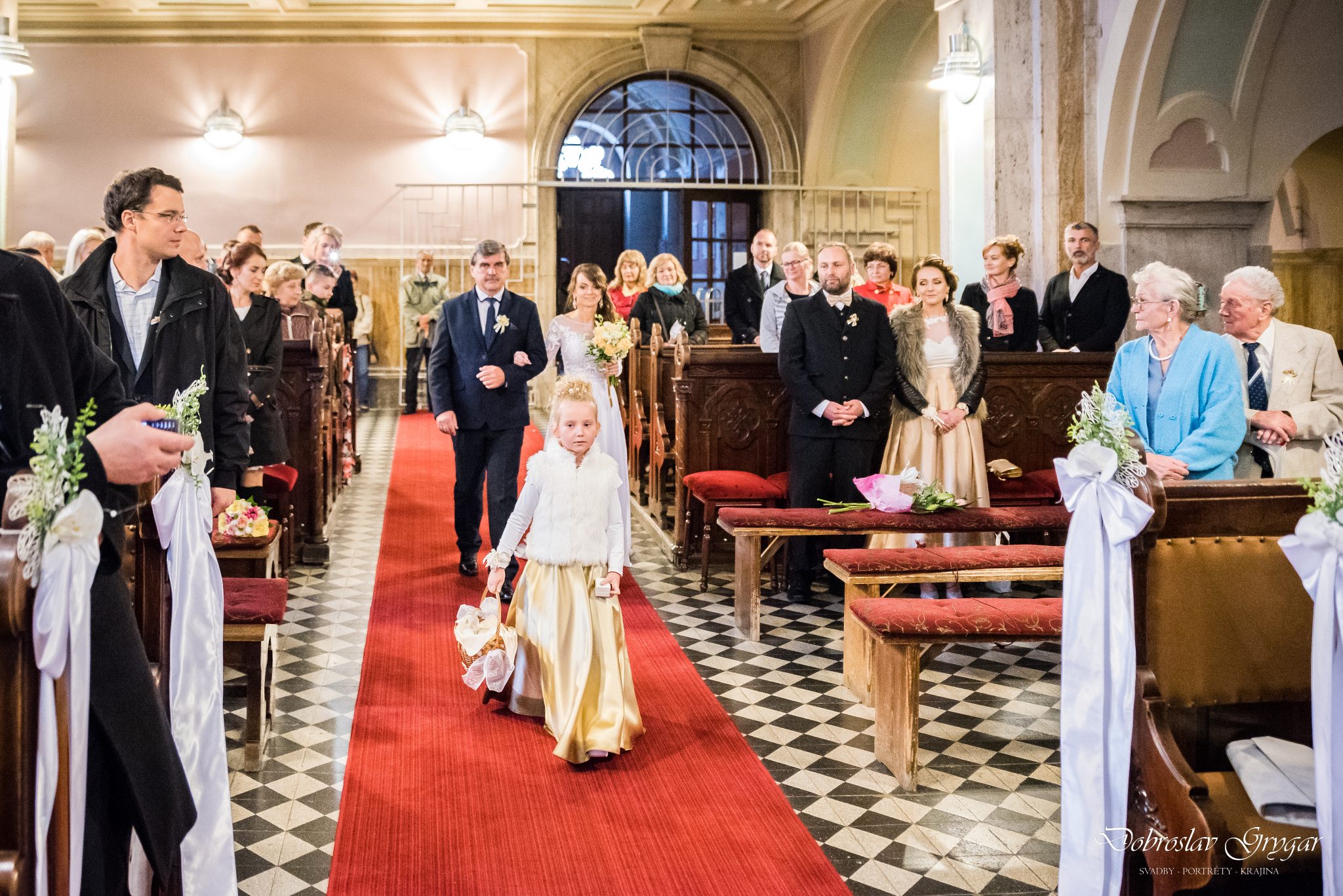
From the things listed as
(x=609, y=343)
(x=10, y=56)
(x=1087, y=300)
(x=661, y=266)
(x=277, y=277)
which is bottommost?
(x=609, y=343)

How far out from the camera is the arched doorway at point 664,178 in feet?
49.5

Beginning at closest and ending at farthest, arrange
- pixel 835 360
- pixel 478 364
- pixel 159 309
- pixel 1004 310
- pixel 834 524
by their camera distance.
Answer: pixel 159 309
pixel 834 524
pixel 835 360
pixel 478 364
pixel 1004 310

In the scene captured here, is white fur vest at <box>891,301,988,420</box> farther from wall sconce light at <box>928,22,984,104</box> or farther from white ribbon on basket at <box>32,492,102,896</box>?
white ribbon on basket at <box>32,492,102,896</box>

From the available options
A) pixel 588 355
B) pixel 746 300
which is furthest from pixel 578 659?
pixel 746 300

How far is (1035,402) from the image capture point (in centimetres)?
709

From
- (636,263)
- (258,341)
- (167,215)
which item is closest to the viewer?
(167,215)

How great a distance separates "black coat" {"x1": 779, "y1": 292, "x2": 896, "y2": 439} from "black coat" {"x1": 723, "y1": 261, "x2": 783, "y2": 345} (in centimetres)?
298

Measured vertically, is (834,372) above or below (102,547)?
above

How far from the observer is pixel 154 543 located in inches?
110

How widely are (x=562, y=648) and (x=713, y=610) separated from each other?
2106 mm

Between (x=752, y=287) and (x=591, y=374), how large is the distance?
9.15 feet

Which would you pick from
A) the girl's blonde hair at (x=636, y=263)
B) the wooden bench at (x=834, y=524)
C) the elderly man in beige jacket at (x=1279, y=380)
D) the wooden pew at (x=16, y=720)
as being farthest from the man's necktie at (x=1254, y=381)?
the girl's blonde hair at (x=636, y=263)

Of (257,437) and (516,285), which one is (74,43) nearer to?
(516,285)

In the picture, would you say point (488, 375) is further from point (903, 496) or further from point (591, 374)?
point (903, 496)
